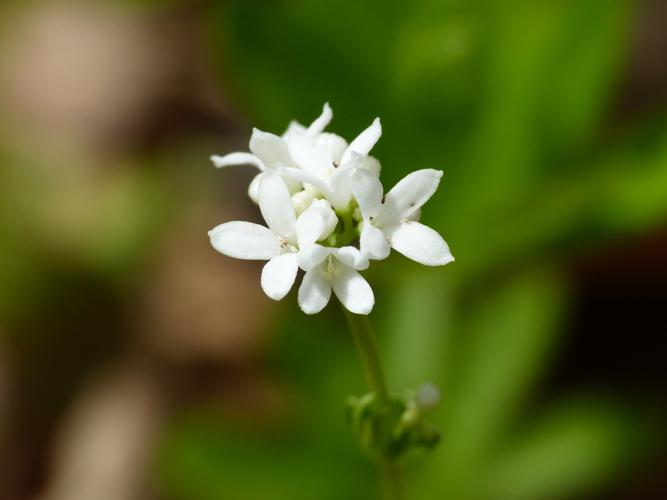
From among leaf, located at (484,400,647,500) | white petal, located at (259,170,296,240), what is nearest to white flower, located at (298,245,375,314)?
white petal, located at (259,170,296,240)

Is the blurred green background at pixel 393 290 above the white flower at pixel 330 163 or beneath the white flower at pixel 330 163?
above

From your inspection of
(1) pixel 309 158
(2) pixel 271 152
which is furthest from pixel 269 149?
(1) pixel 309 158

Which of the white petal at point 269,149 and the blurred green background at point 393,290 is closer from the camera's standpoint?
the white petal at point 269,149

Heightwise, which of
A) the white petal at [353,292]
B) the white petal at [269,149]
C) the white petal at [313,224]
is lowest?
the white petal at [353,292]

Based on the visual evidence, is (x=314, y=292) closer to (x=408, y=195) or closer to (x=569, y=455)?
(x=408, y=195)

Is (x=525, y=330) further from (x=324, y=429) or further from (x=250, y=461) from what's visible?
(x=250, y=461)

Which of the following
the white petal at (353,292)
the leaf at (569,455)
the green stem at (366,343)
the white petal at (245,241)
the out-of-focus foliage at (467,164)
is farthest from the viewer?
the leaf at (569,455)

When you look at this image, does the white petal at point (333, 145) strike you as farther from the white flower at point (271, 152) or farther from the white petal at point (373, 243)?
the white petal at point (373, 243)

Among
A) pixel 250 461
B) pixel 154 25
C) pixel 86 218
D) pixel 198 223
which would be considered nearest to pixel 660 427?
pixel 250 461

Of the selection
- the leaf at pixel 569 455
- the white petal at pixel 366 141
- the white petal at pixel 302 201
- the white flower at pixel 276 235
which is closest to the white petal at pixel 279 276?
the white flower at pixel 276 235
